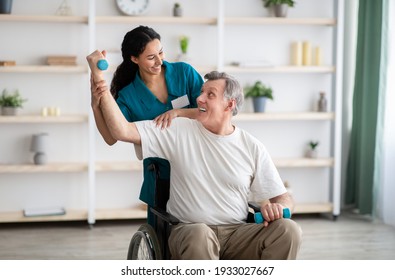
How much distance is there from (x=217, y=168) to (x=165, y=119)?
28cm

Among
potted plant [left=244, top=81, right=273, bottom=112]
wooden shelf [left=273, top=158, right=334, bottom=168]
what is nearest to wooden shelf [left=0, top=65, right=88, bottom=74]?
potted plant [left=244, top=81, right=273, bottom=112]

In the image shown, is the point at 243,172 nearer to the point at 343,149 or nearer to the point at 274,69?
the point at 274,69

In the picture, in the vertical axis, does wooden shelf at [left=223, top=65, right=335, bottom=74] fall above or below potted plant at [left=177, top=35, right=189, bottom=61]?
below

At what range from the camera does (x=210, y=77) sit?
9.37 feet

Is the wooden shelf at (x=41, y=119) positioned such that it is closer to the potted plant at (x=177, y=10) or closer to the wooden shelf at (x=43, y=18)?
the wooden shelf at (x=43, y=18)

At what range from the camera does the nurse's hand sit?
9.24 ft

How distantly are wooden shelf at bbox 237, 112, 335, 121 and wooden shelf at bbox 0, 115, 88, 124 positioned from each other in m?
1.13

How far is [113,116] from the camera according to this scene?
2641 mm

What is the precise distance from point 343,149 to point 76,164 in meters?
2.13

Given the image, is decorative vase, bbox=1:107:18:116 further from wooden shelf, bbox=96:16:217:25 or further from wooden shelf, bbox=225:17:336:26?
wooden shelf, bbox=225:17:336:26
